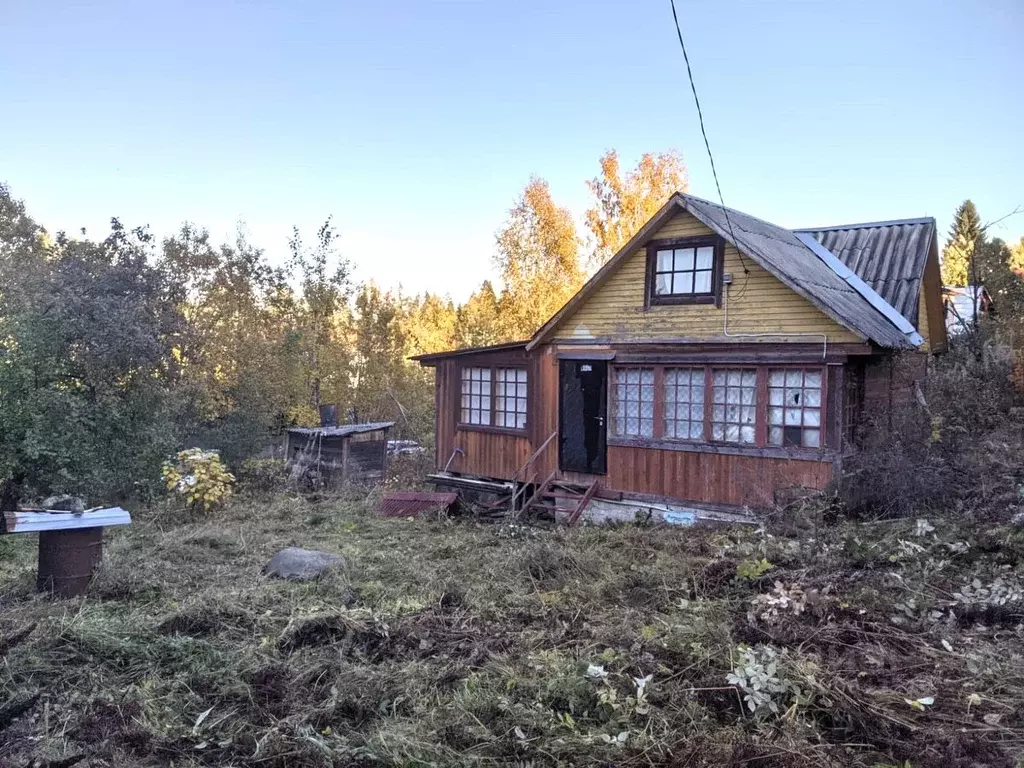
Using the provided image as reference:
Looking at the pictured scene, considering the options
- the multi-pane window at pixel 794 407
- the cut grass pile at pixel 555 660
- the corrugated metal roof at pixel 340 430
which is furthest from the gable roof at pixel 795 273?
the corrugated metal roof at pixel 340 430

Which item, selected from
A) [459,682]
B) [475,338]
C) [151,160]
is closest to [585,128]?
[475,338]

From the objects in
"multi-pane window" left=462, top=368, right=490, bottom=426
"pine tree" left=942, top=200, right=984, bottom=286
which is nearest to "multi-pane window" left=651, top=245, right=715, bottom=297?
"multi-pane window" left=462, top=368, right=490, bottom=426

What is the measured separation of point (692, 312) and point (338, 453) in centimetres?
835

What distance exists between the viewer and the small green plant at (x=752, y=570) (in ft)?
20.7

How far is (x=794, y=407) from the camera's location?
981 centimetres

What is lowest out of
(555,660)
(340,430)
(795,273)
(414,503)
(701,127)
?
(414,503)

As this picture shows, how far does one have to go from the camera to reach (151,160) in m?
20.2

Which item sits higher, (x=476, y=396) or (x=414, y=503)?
(x=476, y=396)

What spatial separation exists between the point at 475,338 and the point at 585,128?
11.2 metres

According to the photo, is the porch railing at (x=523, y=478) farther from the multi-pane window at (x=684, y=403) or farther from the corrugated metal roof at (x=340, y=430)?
the corrugated metal roof at (x=340, y=430)

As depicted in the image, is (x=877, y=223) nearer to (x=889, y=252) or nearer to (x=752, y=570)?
(x=889, y=252)

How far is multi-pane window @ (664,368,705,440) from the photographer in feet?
34.9

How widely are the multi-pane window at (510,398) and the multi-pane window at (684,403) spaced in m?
2.76

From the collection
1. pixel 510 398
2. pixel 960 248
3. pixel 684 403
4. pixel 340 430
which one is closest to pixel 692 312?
pixel 684 403
